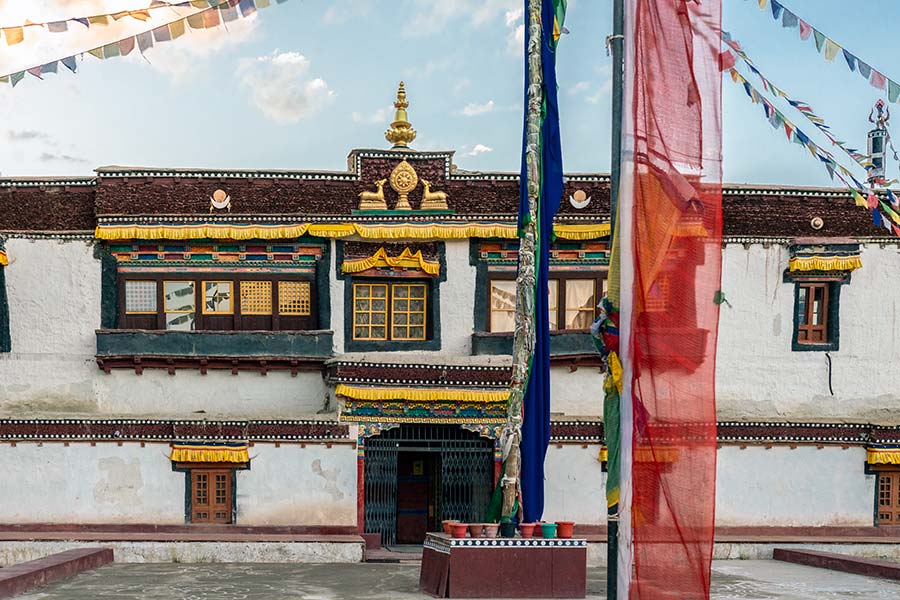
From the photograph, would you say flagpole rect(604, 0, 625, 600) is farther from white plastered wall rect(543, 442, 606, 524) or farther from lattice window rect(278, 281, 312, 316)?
lattice window rect(278, 281, 312, 316)

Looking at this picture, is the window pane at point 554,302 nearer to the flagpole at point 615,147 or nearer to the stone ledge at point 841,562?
the stone ledge at point 841,562

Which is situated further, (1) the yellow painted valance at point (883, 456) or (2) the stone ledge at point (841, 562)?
(1) the yellow painted valance at point (883, 456)

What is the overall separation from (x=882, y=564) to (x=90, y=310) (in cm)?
1377

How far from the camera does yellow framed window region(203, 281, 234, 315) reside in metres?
23.7

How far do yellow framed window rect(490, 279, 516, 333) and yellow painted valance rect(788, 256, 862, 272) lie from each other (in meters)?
5.13

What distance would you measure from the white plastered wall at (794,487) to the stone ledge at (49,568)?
34.0 ft

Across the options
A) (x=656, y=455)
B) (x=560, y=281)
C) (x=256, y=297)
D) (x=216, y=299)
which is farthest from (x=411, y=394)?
(x=656, y=455)

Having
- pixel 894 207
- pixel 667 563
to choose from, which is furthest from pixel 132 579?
pixel 894 207

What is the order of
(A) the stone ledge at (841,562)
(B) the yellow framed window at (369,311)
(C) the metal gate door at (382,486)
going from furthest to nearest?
(B) the yellow framed window at (369,311), (C) the metal gate door at (382,486), (A) the stone ledge at (841,562)

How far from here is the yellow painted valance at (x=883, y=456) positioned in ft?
76.4

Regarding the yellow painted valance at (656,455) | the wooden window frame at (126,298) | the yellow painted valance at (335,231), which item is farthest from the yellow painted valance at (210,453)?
the yellow painted valance at (656,455)

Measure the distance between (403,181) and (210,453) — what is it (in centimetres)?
596

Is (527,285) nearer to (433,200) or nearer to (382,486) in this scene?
(382,486)

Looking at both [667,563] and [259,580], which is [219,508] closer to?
[259,580]
